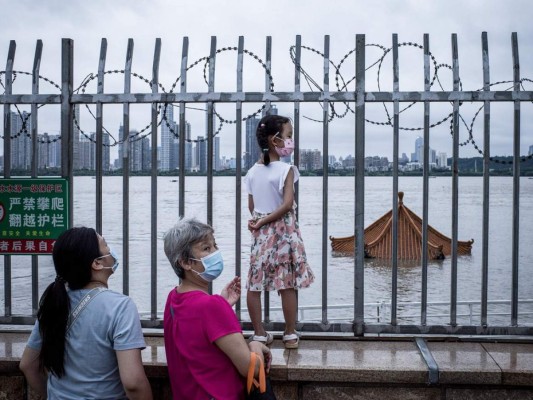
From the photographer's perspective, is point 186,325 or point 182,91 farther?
point 182,91

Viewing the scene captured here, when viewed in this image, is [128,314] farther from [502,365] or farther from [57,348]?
[502,365]

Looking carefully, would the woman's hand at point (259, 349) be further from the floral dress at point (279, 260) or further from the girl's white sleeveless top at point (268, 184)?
the girl's white sleeveless top at point (268, 184)

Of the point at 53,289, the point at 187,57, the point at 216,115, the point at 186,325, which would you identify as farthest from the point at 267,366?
the point at 187,57

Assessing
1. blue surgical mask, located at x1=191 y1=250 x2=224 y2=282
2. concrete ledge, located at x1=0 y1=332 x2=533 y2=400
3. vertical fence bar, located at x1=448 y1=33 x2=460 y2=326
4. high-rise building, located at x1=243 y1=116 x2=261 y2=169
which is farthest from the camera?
high-rise building, located at x1=243 y1=116 x2=261 y2=169

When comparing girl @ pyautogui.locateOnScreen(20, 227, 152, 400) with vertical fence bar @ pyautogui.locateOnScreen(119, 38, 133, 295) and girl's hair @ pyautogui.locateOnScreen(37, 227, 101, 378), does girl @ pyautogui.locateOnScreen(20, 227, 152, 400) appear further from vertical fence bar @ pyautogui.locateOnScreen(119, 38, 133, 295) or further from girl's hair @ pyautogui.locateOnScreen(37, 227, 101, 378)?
vertical fence bar @ pyautogui.locateOnScreen(119, 38, 133, 295)

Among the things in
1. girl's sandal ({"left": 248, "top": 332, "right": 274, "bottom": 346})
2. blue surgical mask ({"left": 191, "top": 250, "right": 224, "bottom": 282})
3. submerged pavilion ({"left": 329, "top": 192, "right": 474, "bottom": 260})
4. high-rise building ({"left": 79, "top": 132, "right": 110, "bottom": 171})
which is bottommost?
submerged pavilion ({"left": 329, "top": 192, "right": 474, "bottom": 260})

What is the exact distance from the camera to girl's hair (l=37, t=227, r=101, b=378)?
10.6 feet

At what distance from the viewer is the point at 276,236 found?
4.67 m

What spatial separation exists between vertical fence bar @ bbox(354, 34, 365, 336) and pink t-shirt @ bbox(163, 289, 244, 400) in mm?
1836

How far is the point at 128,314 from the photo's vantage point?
328 cm

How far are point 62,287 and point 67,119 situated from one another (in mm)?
2171

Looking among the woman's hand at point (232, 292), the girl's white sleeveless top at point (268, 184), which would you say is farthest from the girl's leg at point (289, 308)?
the woman's hand at point (232, 292)

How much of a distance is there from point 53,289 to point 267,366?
1.18 m

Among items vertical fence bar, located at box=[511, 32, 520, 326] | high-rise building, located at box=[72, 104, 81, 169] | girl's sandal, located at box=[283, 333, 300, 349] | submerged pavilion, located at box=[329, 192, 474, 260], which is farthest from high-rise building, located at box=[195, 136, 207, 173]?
submerged pavilion, located at box=[329, 192, 474, 260]
